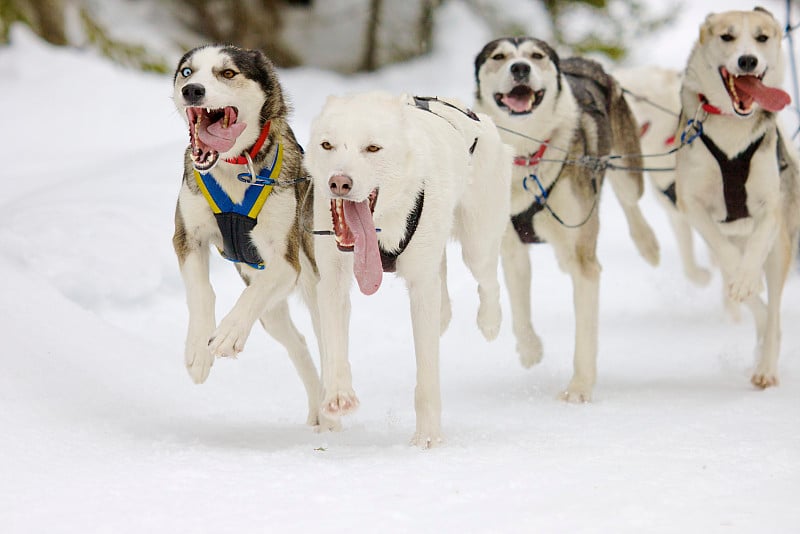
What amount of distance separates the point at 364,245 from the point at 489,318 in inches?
50.3

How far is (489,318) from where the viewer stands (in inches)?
191

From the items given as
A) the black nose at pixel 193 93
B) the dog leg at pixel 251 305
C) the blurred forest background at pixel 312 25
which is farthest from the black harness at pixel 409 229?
the blurred forest background at pixel 312 25

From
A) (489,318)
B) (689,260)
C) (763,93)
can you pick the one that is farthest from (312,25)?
(489,318)

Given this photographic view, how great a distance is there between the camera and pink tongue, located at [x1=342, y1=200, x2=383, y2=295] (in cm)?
370

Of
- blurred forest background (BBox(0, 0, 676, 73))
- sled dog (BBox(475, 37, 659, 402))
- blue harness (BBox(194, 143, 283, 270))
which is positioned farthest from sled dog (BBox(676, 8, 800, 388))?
blurred forest background (BBox(0, 0, 676, 73))

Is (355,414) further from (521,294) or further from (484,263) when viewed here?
(521,294)

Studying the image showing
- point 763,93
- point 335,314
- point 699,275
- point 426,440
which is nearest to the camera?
point 335,314

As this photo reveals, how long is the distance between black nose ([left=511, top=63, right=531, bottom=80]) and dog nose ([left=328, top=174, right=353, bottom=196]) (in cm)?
201

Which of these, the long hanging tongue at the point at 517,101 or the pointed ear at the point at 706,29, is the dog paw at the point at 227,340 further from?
the pointed ear at the point at 706,29

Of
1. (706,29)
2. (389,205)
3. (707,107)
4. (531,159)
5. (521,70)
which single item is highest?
(706,29)

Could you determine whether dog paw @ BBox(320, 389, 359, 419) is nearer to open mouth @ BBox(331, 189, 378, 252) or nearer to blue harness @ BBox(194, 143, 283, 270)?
open mouth @ BBox(331, 189, 378, 252)

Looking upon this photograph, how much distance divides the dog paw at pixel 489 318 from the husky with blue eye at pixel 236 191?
0.88 metres

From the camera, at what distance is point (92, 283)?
6.86m

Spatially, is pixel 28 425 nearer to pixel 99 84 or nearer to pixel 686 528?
pixel 686 528
